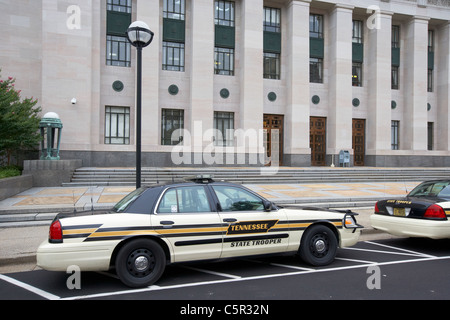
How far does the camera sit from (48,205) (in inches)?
381

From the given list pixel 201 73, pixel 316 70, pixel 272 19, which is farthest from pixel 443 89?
pixel 201 73

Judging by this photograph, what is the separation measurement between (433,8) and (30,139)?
96.9 ft

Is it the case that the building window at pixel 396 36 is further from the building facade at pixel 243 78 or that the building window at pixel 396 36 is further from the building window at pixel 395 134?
the building window at pixel 395 134

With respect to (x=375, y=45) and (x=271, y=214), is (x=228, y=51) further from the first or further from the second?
(x=271, y=214)

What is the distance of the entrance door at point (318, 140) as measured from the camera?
24062 mm

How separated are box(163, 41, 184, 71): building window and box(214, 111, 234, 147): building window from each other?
393 centimetres

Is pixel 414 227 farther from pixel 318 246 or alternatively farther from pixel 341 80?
pixel 341 80

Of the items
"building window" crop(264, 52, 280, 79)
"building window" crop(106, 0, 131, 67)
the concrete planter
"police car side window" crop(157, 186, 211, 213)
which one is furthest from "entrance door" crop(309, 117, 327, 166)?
"police car side window" crop(157, 186, 211, 213)

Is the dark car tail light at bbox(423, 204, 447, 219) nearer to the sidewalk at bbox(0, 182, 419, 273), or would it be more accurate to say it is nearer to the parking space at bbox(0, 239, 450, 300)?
the parking space at bbox(0, 239, 450, 300)

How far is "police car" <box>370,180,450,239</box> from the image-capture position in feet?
19.7

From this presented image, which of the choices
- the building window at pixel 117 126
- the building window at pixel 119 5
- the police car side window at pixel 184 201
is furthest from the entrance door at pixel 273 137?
the police car side window at pixel 184 201

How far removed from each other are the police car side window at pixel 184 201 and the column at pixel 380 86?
22.2 metres

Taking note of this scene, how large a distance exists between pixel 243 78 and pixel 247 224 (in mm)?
17709

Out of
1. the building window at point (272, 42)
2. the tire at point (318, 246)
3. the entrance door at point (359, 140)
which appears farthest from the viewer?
the entrance door at point (359, 140)
